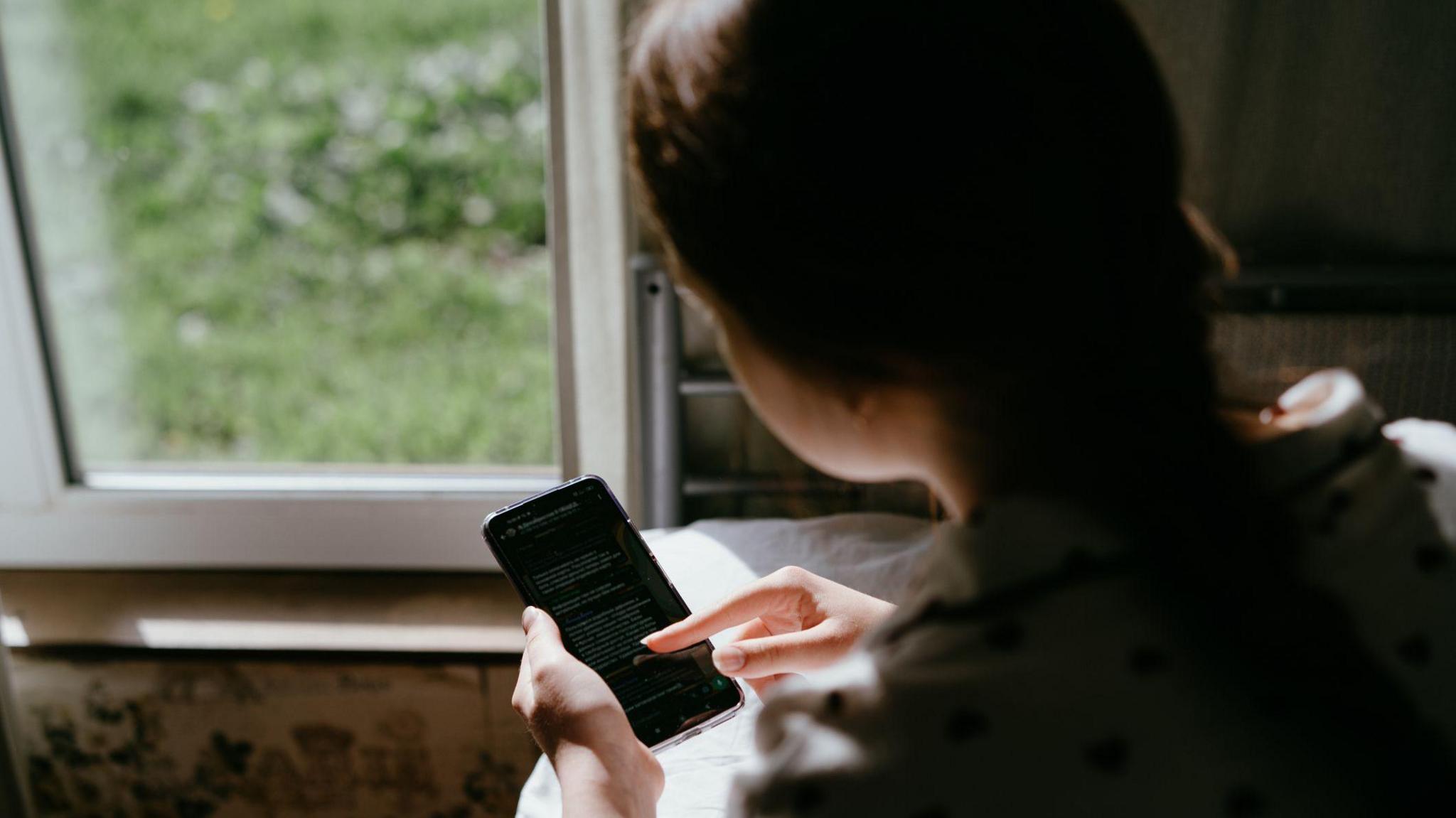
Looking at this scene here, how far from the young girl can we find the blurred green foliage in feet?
4.60

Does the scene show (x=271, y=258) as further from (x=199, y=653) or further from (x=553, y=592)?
(x=553, y=592)

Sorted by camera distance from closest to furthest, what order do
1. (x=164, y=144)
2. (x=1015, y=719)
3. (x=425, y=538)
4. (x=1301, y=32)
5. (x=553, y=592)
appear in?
(x=1015, y=719)
(x=553, y=592)
(x=1301, y=32)
(x=425, y=538)
(x=164, y=144)

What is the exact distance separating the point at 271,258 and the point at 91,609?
958 millimetres

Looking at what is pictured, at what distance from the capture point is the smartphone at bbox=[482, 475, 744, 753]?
26.1 inches

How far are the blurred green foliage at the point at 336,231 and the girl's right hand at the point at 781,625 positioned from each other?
1.12 metres

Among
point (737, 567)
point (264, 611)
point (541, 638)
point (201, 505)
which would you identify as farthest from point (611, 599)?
point (201, 505)

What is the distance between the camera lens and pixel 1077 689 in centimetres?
32

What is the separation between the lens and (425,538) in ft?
4.04

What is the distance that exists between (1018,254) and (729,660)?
37cm

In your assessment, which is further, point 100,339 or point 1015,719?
point 100,339

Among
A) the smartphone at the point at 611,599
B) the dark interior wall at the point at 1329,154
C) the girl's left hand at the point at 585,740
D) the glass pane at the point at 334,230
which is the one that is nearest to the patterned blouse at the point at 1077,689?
the girl's left hand at the point at 585,740

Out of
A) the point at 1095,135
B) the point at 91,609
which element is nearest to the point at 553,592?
the point at 1095,135

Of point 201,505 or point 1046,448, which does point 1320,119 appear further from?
A: point 201,505

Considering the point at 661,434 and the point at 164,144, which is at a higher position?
the point at 164,144
